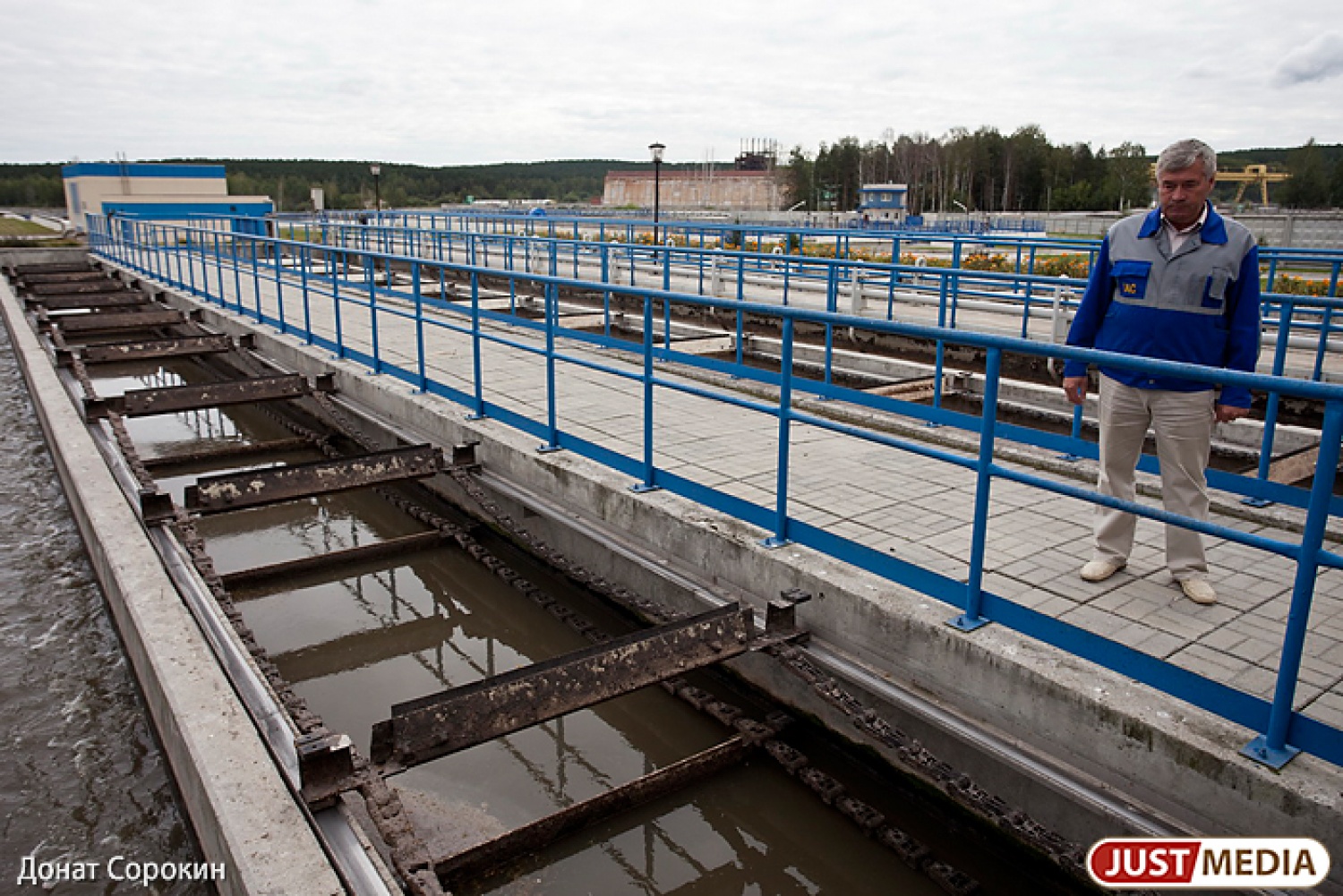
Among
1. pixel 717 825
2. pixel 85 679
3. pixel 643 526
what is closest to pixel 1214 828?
pixel 717 825

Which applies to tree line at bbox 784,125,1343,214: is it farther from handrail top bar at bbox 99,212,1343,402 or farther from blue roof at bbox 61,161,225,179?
handrail top bar at bbox 99,212,1343,402

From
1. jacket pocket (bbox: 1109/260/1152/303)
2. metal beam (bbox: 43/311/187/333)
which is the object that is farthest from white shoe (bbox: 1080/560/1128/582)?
metal beam (bbox: 43/311/187/333)

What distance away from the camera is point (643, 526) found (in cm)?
560

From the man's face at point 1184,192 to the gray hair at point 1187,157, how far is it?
14 millimetres

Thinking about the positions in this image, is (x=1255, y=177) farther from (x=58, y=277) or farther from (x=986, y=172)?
(x=58, y=277)

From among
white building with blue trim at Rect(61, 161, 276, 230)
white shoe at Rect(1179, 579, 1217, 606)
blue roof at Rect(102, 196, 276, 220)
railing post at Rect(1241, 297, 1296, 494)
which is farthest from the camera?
white building with blue trim at Rect(61, 161, 276, 230)

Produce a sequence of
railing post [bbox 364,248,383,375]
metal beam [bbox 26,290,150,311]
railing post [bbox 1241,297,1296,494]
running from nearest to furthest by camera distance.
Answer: railing post [bbox 1241,297,1296,494]
railing post [bbox 364,248,383,375]
metal beam [bbox 26,290,150,311]

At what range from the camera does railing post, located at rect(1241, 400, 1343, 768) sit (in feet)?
8.93

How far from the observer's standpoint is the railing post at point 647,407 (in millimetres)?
5469

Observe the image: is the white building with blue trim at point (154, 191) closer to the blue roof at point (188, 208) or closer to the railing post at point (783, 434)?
the blue roof at point (188, 208)

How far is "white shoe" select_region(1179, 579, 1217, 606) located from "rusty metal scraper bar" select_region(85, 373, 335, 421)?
7.98m

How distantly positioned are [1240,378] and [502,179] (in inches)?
5587

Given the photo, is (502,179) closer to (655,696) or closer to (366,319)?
(366,319)

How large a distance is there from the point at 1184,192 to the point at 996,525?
6.61ft
